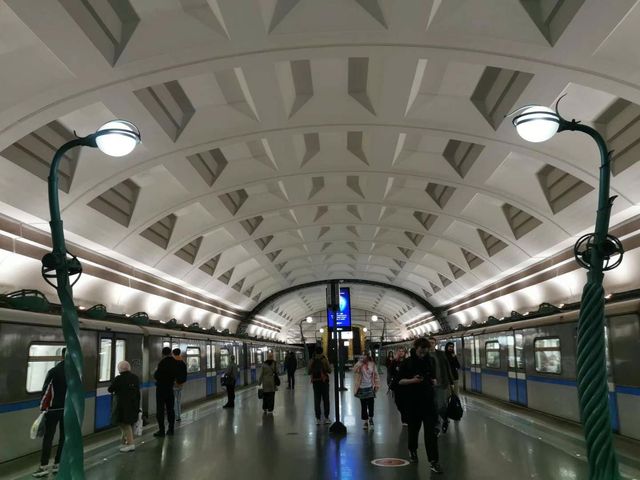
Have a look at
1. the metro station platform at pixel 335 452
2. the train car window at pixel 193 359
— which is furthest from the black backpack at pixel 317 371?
the train car window at pixel 193 359

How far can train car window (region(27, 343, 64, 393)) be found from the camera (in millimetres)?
8742

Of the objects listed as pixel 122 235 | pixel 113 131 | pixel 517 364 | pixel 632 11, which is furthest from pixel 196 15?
pixel 517 364

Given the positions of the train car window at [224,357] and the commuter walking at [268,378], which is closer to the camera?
the commuter walking at [268,378]

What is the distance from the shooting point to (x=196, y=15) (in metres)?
7.67

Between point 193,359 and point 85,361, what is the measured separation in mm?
8247

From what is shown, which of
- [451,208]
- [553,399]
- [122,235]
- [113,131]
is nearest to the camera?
[113,131]

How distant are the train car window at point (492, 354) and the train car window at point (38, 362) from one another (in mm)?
12507

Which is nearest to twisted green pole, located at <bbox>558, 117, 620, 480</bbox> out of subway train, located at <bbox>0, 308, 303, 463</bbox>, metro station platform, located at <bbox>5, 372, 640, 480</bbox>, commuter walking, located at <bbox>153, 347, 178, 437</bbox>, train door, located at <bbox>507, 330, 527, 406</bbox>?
metro station platform, located at <bbox>5, 372, 640, 480</bbox>

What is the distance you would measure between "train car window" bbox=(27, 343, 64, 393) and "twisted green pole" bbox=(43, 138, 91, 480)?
17.4 feet

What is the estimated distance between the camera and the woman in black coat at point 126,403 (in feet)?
28.5

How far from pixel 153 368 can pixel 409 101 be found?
9.50 metres

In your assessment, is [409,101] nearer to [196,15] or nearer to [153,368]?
[196,15]

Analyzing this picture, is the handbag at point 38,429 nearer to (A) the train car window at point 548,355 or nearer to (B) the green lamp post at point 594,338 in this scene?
(B) the green lamp post at point 594,338

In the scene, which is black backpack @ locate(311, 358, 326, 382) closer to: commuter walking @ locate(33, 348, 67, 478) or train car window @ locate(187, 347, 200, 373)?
commuter walking @ locate(33, 348, 67, 478)
